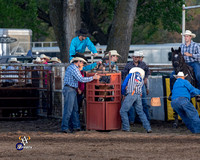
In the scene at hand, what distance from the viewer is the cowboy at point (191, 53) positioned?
42.3 ft

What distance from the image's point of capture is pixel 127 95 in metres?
11.4

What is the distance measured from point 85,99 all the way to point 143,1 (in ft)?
62.0

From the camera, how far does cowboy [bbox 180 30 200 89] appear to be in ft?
42.3

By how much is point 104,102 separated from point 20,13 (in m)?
21.7

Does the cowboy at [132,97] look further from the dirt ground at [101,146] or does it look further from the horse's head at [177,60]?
the horse's head at [177,60]

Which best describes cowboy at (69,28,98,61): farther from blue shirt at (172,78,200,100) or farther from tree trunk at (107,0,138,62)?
tree trunk at (107,0,138,62)

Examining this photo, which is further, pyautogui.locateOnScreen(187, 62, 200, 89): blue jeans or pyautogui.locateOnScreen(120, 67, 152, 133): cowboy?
pyautogui.locateOnScreen(187, 62, 200, 89): blue jeans

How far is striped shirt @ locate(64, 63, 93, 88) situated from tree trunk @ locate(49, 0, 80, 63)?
5.82 meters

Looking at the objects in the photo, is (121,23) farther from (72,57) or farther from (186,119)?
(186,119)

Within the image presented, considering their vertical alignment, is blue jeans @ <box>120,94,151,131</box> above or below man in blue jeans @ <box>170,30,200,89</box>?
below

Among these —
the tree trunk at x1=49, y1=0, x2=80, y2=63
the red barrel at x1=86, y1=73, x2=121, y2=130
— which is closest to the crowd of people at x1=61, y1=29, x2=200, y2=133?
the red barrel at x1=86, y1=73, x2=121, y2=130

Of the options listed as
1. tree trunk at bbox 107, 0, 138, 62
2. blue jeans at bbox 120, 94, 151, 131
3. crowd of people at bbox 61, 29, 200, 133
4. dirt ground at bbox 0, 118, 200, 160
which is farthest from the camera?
tree trunk at bbox 107, 0, 138, 62

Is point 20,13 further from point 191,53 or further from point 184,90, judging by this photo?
point 184,90

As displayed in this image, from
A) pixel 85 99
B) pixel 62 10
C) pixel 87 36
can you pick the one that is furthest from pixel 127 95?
pixel 62 10
